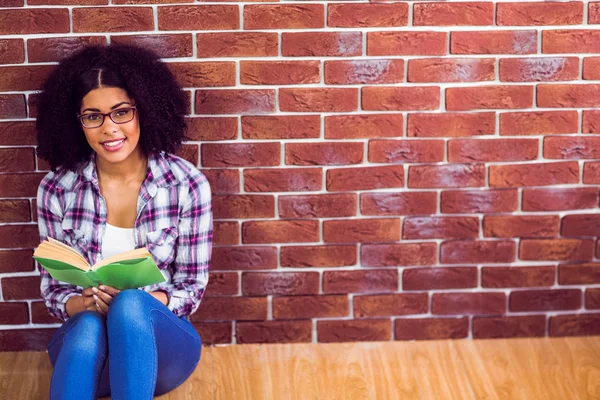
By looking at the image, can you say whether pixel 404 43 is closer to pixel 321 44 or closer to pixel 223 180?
pixel 321 44

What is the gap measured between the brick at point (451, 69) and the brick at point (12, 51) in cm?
111

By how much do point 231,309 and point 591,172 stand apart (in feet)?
3.94

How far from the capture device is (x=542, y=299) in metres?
2.48

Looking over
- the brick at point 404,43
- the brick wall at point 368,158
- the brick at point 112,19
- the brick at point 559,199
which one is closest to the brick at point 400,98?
the brick wall at point 368,158

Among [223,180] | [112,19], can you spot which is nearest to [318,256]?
[223,180]

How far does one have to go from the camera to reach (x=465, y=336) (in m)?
2.50

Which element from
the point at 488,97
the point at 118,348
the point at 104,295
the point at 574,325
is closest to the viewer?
the point at 118,348

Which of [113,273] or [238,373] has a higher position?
[113,273]

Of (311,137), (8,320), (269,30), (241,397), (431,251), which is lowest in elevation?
(241,397)

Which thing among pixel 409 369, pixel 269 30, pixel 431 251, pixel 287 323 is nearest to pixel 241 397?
pixel 287 323

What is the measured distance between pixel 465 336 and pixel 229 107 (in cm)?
106

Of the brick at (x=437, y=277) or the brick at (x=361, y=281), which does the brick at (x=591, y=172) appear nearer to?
the brick at (x=437, y=277)

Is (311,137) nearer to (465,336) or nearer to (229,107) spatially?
(229,107)

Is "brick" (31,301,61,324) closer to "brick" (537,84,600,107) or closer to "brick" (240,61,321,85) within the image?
"brick" (240,61,321,85)
